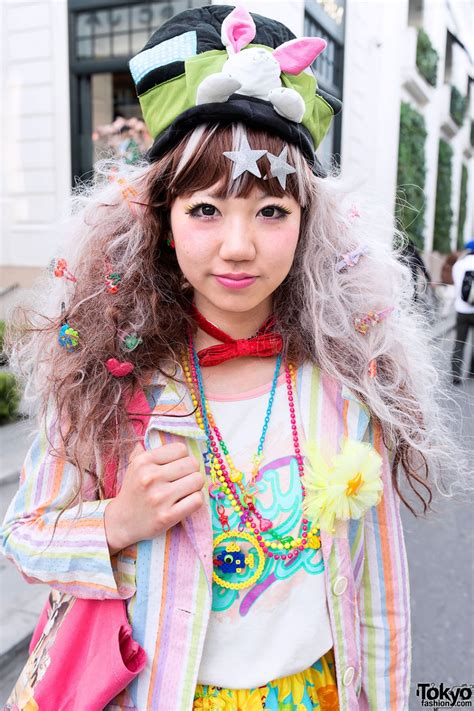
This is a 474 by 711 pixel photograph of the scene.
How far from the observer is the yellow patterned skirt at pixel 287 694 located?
108cm

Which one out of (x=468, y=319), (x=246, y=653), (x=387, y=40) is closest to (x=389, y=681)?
(x=246, y=653)

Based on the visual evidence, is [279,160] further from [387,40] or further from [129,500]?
[387,40]

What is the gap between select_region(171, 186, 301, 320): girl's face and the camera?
108cm

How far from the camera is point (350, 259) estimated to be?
133 cm

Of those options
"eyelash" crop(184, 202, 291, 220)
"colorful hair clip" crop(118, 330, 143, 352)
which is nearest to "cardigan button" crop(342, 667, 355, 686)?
"colorful hair clip" crop(118, 330, 143, 352)

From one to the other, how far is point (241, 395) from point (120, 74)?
298 inches

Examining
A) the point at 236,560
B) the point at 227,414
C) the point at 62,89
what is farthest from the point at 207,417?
the point at 62,89

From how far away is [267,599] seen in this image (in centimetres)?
109

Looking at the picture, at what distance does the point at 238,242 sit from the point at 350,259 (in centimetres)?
38

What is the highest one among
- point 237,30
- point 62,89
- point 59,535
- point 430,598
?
point 62,89

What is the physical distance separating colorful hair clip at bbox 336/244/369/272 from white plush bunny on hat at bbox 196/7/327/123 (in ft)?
1.09

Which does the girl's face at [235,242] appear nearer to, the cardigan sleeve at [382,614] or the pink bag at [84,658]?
the pink bag at [84,658]

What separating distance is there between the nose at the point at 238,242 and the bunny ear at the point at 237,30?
33cm

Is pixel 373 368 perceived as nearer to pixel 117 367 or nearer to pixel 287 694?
pixel 117 367
